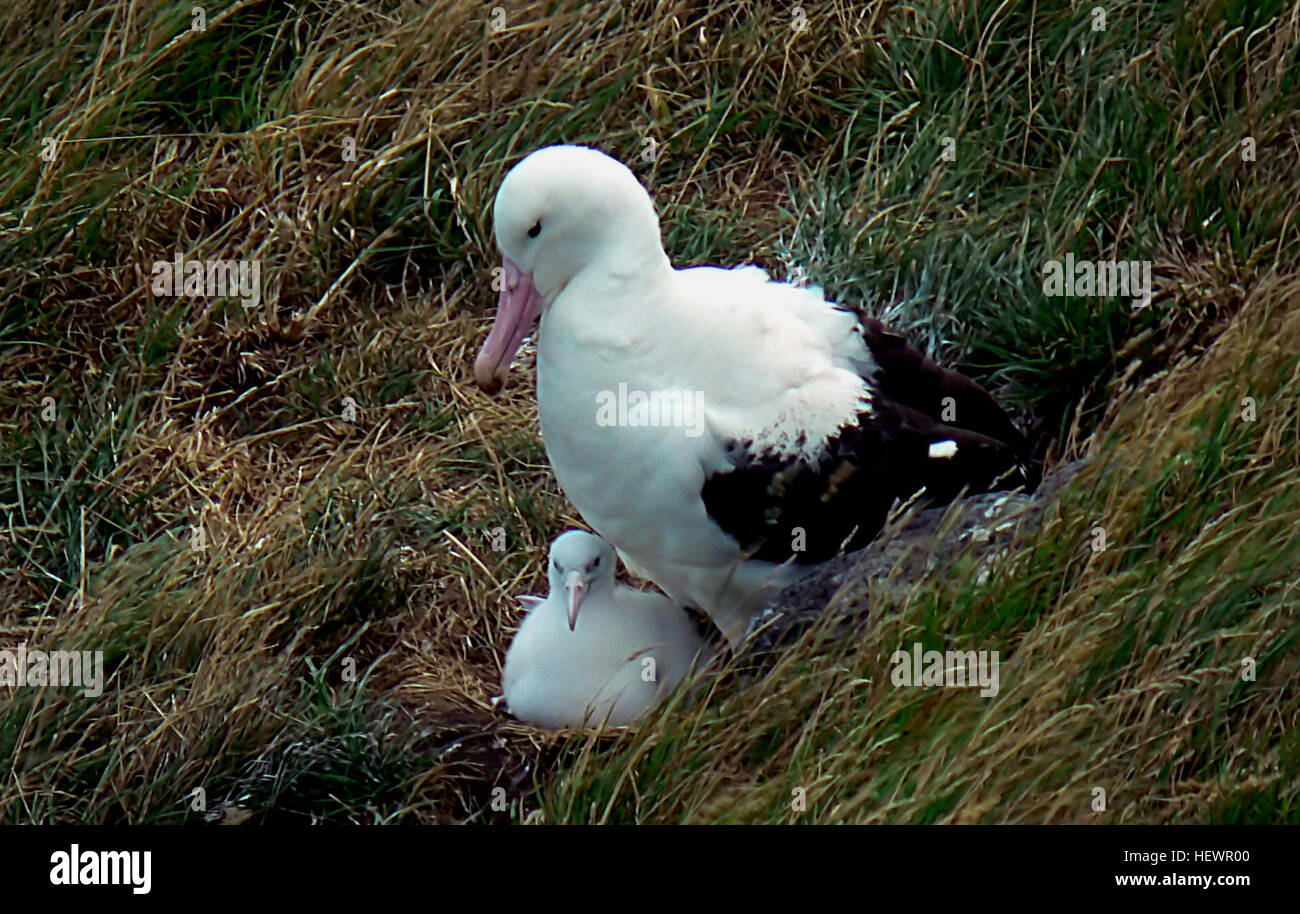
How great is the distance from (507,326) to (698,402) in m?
0.47

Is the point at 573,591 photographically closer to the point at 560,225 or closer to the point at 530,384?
the point at 560,225

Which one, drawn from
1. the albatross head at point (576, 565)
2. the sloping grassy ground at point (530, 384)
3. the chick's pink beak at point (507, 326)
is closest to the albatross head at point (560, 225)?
the chick's pink beak at point (507, 326)

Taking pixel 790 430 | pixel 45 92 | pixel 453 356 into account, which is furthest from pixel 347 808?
pixel 45 92

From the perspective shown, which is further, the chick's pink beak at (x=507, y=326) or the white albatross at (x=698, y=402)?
the chick's pink beak at (x=507, y=326)

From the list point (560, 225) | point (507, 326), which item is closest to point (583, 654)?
point (507, 326)

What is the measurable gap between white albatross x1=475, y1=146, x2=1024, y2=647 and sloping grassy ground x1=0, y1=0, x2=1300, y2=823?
0.39 m

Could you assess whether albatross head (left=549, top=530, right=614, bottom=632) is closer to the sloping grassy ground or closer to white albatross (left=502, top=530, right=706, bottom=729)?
white albatross (left=502, top=530, right=706, bottom=729)

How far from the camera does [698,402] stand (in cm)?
407

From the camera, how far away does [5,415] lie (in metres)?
5.07

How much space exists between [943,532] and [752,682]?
51 centimetres

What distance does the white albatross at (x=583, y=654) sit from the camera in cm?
427

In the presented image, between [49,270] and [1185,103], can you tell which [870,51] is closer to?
[1185,103]

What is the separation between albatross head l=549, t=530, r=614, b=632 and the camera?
4.22 metres

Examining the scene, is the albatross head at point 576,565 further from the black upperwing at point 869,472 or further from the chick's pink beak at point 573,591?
the black upperwing at point 869,472
